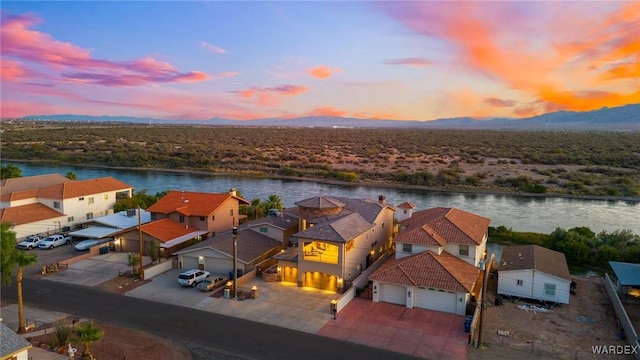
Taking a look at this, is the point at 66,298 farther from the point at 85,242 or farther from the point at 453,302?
the point at 453,302

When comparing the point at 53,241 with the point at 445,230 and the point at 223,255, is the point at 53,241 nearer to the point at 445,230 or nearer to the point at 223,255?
the point at 223,255

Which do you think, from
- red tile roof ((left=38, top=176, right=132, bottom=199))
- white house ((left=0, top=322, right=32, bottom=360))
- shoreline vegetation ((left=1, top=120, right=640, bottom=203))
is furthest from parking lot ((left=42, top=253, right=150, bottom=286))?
shoreline vegetation ((left=1, top=120, right=640, bottom=203))

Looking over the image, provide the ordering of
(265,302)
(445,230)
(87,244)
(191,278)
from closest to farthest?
1. (265,302)
2. (191,278)
3. (445,230)
4. (87,244)

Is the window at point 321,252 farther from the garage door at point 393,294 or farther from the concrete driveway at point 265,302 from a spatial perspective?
the garage door at point 393,294

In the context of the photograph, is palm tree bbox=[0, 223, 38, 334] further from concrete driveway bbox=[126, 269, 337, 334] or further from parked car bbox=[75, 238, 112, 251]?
parked car bbox=[75, 238, 112, 251]

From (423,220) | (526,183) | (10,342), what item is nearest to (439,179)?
(526,183)

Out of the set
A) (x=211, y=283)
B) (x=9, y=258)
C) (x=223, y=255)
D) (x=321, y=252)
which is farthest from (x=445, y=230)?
(x=9, y=258)
